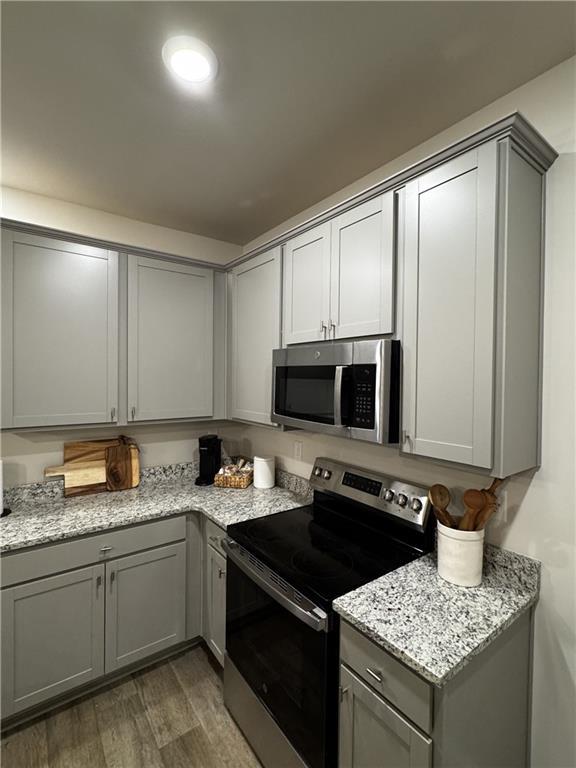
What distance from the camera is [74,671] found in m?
1.81

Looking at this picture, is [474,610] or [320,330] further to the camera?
[320,330]

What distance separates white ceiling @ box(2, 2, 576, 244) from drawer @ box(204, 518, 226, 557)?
6.20 feet

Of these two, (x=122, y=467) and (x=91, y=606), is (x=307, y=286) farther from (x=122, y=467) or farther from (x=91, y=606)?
(x=91, y=606)

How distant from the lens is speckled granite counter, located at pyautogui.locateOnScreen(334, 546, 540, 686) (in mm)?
981

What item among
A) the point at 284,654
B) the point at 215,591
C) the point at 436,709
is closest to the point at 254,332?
the point at 215,591

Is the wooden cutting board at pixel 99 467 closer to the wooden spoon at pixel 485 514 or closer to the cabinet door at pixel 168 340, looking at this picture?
the cabinet door at pixel 168 340

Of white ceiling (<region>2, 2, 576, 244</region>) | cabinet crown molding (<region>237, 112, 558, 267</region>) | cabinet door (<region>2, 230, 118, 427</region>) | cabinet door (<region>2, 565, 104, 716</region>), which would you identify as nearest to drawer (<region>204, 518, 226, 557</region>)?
cabinet door (<region>2, 565, 104, 716</region>)

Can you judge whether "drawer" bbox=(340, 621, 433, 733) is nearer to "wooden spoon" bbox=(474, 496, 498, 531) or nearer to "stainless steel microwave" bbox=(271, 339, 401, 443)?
"wooden spoon" bbox=(474, 496, 498, 531)

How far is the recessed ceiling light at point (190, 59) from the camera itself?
1.16m

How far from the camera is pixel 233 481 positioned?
96.3 inches

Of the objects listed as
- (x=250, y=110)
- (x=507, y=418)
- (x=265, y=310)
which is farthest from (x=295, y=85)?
(x=507, y=418)

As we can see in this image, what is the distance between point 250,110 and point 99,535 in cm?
208

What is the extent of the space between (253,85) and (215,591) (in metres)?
2.35

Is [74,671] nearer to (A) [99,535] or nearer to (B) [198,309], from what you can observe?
(A) [99,535]
